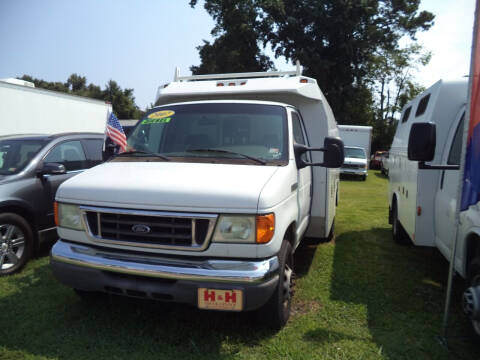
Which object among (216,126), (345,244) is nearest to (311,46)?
(345,244)

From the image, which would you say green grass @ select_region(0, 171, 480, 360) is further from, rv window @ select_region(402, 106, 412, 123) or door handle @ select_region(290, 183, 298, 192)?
rv window @ select_region(402, 106, 412, 123)

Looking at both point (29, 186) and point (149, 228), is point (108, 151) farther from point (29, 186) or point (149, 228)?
point (149, 228)

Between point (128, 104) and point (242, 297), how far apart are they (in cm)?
6710

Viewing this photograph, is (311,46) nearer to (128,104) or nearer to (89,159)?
(89,159)

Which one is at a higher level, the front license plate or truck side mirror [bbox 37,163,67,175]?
truck side mirror [bbox 37,163,67,175]

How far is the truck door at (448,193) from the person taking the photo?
3.80m

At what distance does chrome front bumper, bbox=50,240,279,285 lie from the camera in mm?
2760

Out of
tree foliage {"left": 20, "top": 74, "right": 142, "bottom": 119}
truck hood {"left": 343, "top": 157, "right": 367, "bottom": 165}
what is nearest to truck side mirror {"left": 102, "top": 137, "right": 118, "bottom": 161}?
truck hood {"left": 343, "top": 157, "right": 367, "bottom": 165}

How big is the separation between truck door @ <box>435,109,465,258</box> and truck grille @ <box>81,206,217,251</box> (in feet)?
8.30

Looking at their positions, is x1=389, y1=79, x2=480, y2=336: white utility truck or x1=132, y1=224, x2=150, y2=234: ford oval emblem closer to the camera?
x1=132, y1=224, x2=150, y2=234: ford oval emblem

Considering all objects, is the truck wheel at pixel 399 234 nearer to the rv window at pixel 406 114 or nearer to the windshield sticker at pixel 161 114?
the rv window at pixel 406 114

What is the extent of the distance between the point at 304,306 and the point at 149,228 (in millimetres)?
1985

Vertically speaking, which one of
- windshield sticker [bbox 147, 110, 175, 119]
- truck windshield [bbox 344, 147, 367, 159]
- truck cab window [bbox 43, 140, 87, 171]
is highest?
windshield sticker [bbox 147, 110, 175, 119]

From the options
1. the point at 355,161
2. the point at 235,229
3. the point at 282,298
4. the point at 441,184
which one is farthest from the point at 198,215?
the point at 355,161
